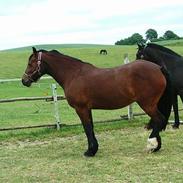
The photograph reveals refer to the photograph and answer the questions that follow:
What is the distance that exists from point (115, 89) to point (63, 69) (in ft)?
3.66

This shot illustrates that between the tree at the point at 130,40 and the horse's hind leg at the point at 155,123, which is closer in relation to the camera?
the horse's hind leg at the point at 155,123

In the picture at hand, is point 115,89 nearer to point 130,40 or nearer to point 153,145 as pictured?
point 153,145

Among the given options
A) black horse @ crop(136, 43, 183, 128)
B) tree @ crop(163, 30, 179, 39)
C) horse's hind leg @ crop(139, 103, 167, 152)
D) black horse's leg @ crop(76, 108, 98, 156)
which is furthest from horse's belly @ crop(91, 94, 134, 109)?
tree @ crop(163, 30, 179, 39)

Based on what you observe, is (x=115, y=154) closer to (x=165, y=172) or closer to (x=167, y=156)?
(x=167, y=156)

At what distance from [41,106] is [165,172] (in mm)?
13238

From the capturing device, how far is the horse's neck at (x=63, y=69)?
8023 mm

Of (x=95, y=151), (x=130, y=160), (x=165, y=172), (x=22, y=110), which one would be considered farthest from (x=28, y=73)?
(x=22, y=110)

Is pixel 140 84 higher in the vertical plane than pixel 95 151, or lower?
higher

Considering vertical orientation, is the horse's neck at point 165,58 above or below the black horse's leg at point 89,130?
above

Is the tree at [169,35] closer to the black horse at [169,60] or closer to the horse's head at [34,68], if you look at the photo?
the black horse at [169,60]

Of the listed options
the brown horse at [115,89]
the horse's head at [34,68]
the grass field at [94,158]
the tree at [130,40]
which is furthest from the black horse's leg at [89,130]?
the tree at [130,40]

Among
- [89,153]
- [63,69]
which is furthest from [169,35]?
[89,153]

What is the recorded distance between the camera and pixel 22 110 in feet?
59.0

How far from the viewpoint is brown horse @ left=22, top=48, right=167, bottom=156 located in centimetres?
758
